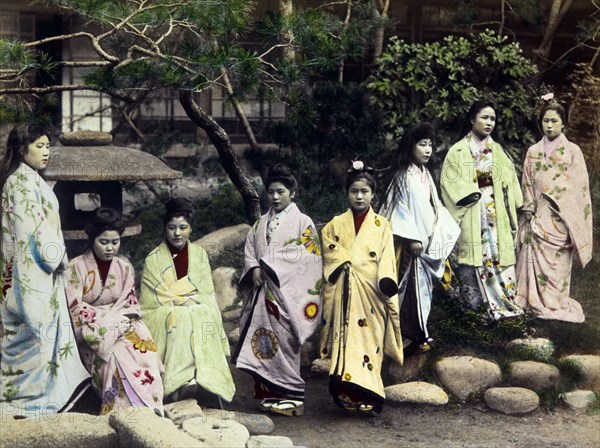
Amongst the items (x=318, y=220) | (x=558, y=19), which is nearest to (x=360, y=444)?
(x=318, y=220)

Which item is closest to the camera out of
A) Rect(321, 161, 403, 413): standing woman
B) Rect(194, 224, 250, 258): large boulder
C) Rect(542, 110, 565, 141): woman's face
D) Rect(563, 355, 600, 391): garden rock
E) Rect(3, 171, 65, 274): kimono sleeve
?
Rect(3, 171, 65, 274): kimono sleeve

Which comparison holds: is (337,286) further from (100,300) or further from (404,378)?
(100,300)

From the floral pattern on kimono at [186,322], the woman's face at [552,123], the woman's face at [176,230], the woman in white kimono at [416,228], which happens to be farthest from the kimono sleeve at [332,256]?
the woman's face at [552,123]

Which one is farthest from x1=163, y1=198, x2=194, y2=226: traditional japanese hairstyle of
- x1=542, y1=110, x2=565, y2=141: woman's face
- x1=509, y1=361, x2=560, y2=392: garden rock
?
x1=542, y1=110, x2=565, y2=141: woman's face

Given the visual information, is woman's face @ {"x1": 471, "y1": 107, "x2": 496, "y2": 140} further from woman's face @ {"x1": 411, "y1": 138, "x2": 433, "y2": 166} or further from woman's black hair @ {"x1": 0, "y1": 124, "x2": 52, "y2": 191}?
woman's black hair @ {"x1": 0, "y1": 124, "x2": 52, "y2": 191}

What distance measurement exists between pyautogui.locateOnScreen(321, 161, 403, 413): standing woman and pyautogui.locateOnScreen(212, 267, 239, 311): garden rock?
164cm

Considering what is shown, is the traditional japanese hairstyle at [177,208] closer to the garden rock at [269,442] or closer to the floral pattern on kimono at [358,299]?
the floral pattern on kimono at [358,299]

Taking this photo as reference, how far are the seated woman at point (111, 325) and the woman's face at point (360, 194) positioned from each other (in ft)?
5.08

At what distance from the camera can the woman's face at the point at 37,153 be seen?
21.7 ft

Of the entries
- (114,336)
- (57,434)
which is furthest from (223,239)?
(57,434)

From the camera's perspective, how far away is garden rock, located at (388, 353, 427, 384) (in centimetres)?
778

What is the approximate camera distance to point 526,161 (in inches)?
329

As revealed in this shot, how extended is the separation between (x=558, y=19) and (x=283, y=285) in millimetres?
4334

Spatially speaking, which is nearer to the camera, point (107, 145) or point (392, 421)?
point (392, 421)
